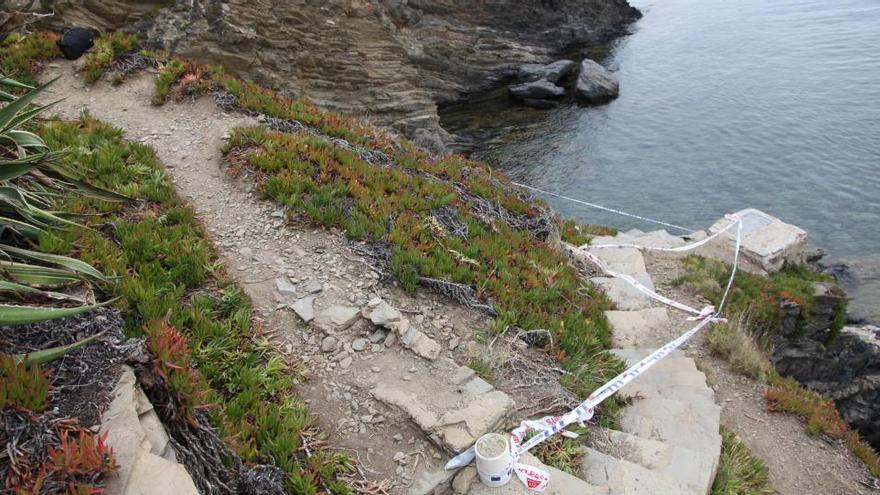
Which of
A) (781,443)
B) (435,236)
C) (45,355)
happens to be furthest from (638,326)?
(45,355)

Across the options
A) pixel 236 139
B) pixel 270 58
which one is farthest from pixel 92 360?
pixel 270 58

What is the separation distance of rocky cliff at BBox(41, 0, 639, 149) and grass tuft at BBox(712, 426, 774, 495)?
1747cm

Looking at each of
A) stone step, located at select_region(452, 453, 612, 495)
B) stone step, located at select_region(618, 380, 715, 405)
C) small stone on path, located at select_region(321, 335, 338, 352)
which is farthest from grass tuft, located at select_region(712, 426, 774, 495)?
small stone on path, located at select_region(321, 335, 338, 352)

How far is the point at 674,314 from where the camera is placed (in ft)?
36.1

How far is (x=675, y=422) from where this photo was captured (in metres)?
7.29

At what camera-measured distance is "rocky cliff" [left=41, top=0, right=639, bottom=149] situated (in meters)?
17.9

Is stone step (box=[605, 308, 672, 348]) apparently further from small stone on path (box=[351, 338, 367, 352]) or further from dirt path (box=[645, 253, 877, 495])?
small stone on path (box=[351, 338, 367, 352])

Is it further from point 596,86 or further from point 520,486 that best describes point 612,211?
point 520,486

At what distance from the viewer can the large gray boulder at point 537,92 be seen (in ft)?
115

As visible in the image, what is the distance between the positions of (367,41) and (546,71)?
51.5 ft

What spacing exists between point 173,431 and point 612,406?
5.08 meters

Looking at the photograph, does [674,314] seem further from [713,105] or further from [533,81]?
[533,81]

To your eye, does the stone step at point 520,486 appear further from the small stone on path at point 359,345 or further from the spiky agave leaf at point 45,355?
the spiky agave leaf at point 45,355

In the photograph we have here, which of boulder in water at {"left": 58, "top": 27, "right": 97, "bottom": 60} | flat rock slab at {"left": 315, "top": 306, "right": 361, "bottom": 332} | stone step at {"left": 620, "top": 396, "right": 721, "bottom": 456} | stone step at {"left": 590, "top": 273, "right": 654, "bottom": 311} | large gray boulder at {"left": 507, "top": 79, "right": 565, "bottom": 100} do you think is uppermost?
boulder in water at {"left": 58, "top": 27, "right": 97, "bottom": 60}
